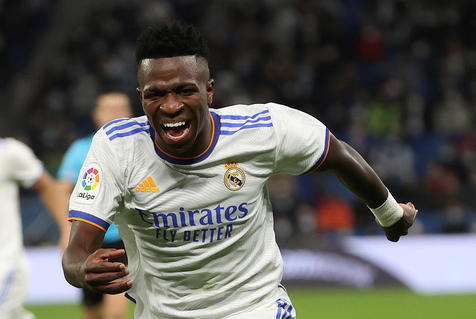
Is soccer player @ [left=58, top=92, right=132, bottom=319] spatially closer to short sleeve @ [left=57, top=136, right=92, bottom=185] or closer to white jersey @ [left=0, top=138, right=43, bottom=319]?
short sleeve @ [left=57, top=136, right=92, bottom=185]

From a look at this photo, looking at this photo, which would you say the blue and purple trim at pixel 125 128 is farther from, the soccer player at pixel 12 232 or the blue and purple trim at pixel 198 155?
the soccer player at pixel 12 232

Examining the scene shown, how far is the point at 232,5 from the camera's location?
17.0 meters

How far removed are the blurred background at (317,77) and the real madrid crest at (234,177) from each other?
828 centimetres

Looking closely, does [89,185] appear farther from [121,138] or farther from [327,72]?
[327,72]

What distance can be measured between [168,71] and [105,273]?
0.85 m

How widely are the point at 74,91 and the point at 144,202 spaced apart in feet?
41.8

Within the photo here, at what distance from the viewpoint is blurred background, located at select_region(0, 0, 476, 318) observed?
12602mm

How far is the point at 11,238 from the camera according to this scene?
5.58 m

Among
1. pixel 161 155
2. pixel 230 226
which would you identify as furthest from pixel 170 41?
pixel 230 226

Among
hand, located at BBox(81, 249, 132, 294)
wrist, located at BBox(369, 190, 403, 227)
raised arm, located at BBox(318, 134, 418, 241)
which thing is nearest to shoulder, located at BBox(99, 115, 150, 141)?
hand, located at BBox(81, 249, 132, 294)

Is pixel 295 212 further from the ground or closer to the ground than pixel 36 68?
closer to the ground

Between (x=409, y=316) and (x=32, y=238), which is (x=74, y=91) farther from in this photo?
(x=409, y=316)

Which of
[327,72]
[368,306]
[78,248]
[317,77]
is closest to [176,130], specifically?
[78,248]

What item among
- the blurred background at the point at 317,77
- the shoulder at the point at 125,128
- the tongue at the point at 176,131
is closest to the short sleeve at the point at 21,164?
the shoulder at the point at 125,128
